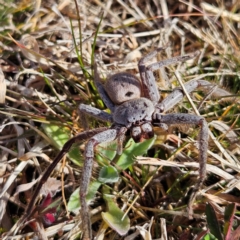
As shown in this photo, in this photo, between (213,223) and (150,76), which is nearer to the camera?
(213,223)

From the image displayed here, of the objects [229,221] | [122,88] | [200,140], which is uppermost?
[122,88]

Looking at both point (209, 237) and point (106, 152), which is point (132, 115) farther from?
point (209, 237)

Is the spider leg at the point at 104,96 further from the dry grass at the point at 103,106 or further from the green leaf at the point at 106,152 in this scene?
the green leaf at the point at 106,152

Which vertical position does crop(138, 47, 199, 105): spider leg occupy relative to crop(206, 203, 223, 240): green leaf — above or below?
above

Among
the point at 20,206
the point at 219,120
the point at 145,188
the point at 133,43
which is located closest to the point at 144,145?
the point at 145,188

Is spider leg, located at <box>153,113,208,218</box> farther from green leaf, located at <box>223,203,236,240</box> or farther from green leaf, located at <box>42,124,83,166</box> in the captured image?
green leaf, located at <box>42,124,83,166</box>

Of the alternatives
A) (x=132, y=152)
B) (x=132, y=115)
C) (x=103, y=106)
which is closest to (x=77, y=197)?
(x=132, y=152)

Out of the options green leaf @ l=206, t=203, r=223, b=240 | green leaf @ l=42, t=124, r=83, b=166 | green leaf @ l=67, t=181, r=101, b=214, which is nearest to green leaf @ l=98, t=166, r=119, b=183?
green leaf @ l=67, t=181, r=101, b=214
